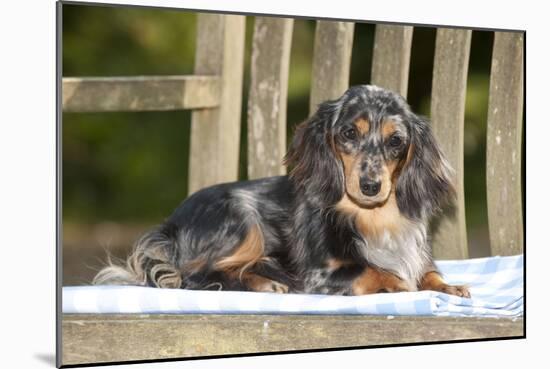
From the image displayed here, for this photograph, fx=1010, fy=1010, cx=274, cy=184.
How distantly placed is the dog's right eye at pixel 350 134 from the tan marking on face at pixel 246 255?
1.96 feet

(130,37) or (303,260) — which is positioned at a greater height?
(130,37)

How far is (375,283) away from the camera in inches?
175

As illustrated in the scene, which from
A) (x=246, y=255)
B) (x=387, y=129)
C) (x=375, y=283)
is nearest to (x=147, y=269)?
(x=246, y=255)

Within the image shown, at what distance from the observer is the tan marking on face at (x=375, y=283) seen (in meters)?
4.42

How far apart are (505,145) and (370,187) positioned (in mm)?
1142

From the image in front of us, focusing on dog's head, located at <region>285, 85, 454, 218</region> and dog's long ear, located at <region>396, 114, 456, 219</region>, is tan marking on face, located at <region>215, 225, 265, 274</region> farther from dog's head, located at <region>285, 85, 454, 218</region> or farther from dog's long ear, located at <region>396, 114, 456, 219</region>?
dog's long ear, located at <region>396, 114, 456, 219</region>

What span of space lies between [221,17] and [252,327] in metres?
1.77

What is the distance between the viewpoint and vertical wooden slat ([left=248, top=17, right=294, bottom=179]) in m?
5.19

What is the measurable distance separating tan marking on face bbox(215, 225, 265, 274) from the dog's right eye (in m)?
0.60

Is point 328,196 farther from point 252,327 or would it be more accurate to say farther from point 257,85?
point 257,85

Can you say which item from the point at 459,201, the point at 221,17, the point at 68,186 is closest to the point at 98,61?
the point at 68,186

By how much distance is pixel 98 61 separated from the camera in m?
7.32

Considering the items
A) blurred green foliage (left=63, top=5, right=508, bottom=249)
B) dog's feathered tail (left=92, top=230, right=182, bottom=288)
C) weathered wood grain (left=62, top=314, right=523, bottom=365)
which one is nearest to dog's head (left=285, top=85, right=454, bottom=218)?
weathered wood grain (left=62, top=314, right=523, bottom=365)

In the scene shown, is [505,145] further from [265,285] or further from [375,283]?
[265,285]
